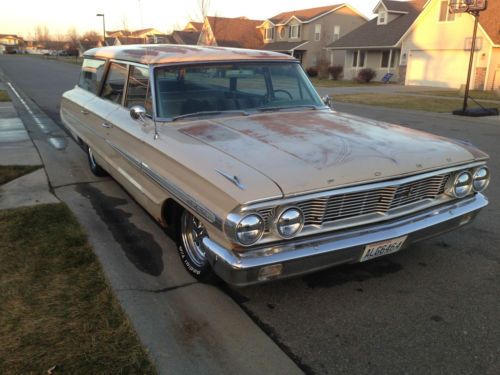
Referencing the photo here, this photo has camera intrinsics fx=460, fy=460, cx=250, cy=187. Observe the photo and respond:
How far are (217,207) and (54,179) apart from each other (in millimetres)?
4273

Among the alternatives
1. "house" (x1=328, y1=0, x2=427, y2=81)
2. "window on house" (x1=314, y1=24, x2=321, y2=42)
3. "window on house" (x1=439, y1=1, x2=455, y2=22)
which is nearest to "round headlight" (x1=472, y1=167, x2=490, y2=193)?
"window on house" (x1=439, y1=1, x2=455, y2=22)

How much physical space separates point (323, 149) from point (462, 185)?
122 centimetres

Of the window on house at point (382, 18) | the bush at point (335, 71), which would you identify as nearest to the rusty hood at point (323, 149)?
the bush at point (335, 71)

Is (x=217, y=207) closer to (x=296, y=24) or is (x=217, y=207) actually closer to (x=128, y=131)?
(x=128, y=131)

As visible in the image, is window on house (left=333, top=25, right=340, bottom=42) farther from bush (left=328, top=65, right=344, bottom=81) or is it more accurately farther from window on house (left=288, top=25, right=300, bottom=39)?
bush (left=328, top=65, right=344, bottom=81)

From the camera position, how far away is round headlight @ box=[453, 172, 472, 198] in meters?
3.48

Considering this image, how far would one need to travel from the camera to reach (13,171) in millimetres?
6375

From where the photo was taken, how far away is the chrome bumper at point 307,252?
8.79ft

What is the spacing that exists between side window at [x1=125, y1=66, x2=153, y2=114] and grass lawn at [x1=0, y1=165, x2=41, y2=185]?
2496mm

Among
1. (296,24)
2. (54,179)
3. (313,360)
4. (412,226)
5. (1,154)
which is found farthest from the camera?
(296,24)

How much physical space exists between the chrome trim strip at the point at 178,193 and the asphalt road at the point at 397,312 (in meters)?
0.78

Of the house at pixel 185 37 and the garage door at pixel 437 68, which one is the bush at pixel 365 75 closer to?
the garage door at pixel 437 68

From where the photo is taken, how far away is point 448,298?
3268 mm

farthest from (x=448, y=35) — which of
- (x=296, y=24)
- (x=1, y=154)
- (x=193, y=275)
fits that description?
(x=193, y=275)
